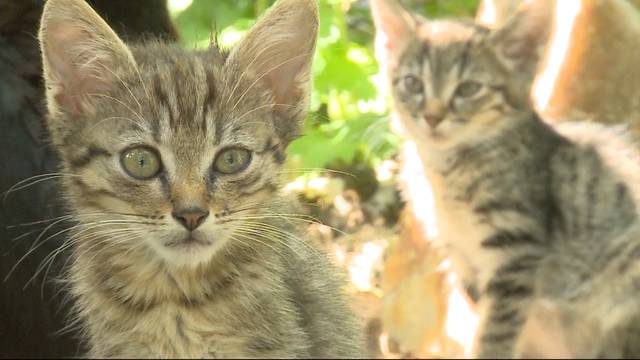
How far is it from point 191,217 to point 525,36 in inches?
23.3

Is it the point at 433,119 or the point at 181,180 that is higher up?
the point at 433,119

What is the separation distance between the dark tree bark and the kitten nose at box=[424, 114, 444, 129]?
36cm

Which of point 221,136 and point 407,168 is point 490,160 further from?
point 221,136

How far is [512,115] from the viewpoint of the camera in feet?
4.31

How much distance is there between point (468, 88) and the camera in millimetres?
1277

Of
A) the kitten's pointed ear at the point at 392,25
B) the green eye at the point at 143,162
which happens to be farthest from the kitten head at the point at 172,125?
the kitten's pointed ear at the point at 392,25

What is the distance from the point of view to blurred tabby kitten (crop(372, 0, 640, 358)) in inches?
50.0

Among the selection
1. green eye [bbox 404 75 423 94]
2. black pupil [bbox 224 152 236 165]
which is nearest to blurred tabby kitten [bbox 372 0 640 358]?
green eye [bbox 404 75 423 94]

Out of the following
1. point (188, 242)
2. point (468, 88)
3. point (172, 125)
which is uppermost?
point (468, 88)

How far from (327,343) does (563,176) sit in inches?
21.3

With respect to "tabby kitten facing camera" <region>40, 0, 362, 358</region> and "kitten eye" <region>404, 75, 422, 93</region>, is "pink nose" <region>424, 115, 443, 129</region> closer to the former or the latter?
"kitten eye" <region>404, 75, 422, 93</region>

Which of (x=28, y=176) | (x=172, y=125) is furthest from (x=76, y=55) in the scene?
(x=28, y=176)

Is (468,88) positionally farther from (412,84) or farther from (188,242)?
(188,242)

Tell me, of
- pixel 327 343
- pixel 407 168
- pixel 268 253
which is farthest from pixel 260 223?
pixel 407 168
